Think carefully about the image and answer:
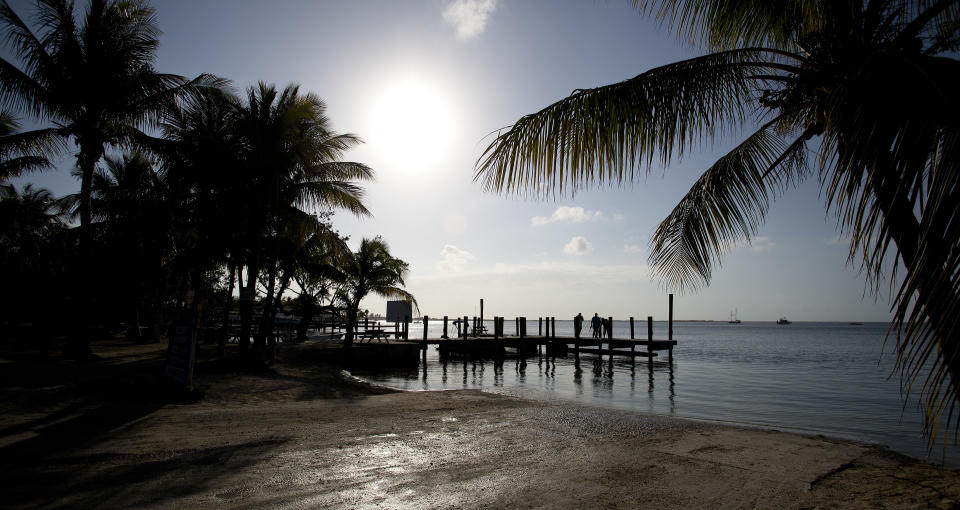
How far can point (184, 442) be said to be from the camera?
19.7 feet

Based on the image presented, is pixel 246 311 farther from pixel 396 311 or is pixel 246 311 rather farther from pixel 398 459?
pixel 396 311

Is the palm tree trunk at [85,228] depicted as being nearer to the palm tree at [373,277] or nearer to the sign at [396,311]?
the palm tree at [373,277]

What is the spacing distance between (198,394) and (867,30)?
1092 cm

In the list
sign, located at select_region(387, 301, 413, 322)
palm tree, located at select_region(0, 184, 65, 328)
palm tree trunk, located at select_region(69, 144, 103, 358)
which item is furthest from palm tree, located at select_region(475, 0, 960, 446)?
sign, located at select_region(387, 301, 413, 322)

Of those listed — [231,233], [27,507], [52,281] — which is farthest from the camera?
[52,281]

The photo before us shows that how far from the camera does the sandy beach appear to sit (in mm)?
4391

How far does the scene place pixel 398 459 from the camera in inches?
222

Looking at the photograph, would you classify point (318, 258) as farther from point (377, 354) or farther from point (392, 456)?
point (392, 456)

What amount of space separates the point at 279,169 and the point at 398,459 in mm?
11014

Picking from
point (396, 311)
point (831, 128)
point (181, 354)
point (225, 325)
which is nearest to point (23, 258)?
point (225, 325)

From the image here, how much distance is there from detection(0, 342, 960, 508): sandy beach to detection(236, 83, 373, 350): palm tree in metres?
5.94

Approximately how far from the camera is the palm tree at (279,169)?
1414 centimetres

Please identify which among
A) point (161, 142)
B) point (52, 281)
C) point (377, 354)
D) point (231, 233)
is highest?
point (161, 142)

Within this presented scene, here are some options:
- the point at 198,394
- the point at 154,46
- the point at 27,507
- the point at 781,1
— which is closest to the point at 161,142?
the point at 154,46
